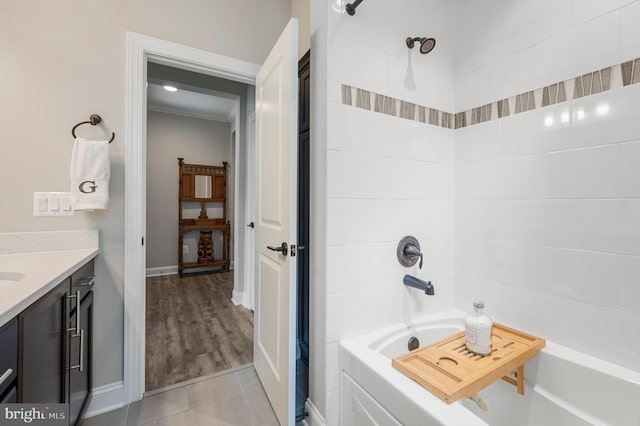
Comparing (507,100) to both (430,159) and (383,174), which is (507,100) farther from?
(383,174)

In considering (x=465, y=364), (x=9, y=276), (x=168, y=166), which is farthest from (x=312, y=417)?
(x=168, y=166)

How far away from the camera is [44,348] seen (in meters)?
0.92

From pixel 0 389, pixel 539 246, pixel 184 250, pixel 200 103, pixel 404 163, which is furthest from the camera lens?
pixel 184 250

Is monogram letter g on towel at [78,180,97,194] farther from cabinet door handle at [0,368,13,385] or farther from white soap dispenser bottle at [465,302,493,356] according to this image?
white soap dispenser bottle at [465,302,493,356]

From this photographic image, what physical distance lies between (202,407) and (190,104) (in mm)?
3998

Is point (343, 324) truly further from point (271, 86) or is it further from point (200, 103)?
point (200, 103)

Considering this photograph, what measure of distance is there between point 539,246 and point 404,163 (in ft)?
2.52

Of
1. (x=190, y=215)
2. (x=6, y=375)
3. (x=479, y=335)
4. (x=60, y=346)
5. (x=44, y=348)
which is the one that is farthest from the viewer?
(x=190, y=215)

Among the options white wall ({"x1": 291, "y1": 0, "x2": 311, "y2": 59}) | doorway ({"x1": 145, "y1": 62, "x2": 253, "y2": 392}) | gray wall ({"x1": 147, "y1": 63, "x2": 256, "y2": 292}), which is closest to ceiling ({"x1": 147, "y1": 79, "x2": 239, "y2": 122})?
doorway ({"x1": 145, "y1": 62, "x2": 253, "y2": 392})

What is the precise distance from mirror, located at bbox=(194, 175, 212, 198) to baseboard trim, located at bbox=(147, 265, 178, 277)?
4.10ft

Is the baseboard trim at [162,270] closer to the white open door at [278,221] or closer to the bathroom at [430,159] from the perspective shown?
the bathroom at [430,159]

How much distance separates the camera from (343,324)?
4.45 feet

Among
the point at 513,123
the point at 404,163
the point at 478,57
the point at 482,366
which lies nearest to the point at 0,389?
the point at 482,366

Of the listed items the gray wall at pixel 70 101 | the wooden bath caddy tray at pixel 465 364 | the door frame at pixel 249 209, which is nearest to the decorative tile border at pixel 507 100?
the wooden bath caddy tray at pixel 465 364
